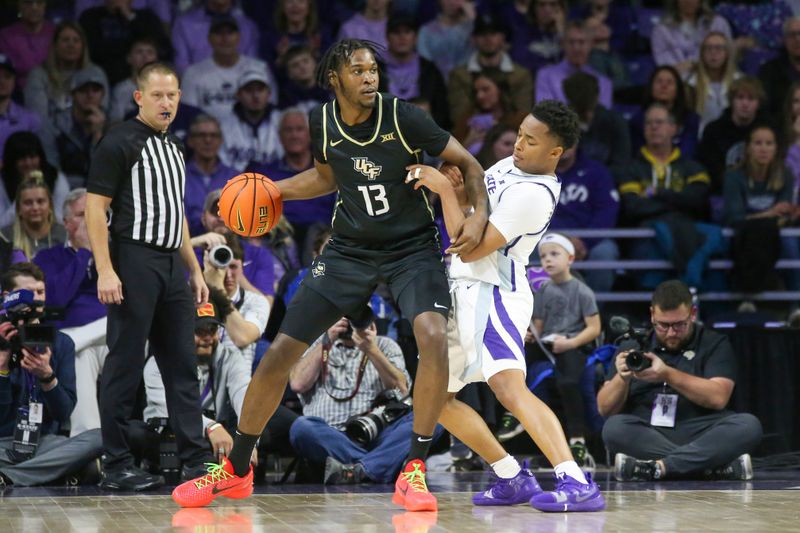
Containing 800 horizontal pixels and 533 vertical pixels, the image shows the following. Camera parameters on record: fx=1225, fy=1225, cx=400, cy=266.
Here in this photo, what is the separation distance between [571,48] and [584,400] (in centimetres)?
379

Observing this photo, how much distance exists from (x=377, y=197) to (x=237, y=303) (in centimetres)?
235

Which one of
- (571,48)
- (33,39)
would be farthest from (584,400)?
(33,39)

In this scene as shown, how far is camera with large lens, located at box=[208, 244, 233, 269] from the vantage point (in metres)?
6.94

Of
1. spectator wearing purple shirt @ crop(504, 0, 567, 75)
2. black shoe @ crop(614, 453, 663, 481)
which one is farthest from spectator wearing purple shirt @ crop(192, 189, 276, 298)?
spectator wearing purple shirt @ crop(504, 0, 567, 75)

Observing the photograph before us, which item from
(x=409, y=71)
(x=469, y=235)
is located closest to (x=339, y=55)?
(x=469, y=235)

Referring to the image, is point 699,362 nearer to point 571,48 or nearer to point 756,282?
point 756,282

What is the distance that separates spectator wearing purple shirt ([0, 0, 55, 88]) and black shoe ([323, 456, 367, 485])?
15.9 feet

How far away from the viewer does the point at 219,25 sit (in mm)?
9922

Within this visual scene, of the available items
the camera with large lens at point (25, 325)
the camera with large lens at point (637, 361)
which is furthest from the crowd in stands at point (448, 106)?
the camera with large lens at point (637, 361)

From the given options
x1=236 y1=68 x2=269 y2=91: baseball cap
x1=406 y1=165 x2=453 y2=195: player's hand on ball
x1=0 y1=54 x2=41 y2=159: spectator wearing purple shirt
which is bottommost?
x1=406 y1=165 x2=453 y2=195: player's hand on ball

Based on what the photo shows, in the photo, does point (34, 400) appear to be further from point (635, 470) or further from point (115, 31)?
point (115, 31)

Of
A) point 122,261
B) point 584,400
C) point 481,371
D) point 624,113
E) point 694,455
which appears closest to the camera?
point 481,371

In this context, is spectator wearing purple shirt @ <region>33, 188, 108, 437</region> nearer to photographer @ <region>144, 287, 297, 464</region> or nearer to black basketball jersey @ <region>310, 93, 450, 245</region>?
photographer @ <region>144, 287, 297, 464</region>

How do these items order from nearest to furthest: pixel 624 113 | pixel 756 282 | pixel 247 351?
pixel 247 351 < pixel 756 282 < pixel 624 113
